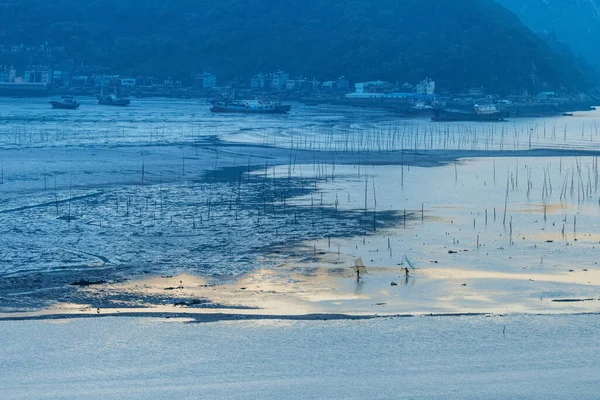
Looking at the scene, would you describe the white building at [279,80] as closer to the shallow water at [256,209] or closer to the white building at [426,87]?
the white building at [426,87]

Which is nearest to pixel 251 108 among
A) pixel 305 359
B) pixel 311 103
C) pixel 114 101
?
pixel 114 101

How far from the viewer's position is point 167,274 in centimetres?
1853

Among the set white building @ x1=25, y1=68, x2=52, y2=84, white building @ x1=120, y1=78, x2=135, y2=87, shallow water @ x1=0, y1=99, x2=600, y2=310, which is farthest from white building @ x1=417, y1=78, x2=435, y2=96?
shallow water @ x1=0, y1=99, x2=600, y2=310

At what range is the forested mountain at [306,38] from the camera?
145000mm

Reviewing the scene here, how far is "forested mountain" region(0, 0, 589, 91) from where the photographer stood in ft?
476

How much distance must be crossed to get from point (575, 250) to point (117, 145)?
1249 inches

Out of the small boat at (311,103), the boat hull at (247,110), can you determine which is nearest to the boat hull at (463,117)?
the boat hull at (247,110)

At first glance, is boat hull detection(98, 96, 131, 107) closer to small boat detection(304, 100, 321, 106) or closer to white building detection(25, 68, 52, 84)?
small boat detection(304, 100, 321, 106)

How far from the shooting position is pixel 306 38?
163625 mm

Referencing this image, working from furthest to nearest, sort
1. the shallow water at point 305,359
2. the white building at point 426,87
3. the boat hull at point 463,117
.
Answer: the white building at point 426,87 < the boat hull at point 463,117 < the shallow water at point 305,359

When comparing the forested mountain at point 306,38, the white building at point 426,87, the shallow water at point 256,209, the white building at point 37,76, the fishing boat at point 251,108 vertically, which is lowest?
the shallow water at point 256,209

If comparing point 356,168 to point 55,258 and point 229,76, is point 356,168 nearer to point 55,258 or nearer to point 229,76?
point 55,258

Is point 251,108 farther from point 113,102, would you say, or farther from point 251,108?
point 113,102

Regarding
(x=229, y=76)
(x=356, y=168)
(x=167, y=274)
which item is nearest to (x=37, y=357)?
(x=167, y=274)
